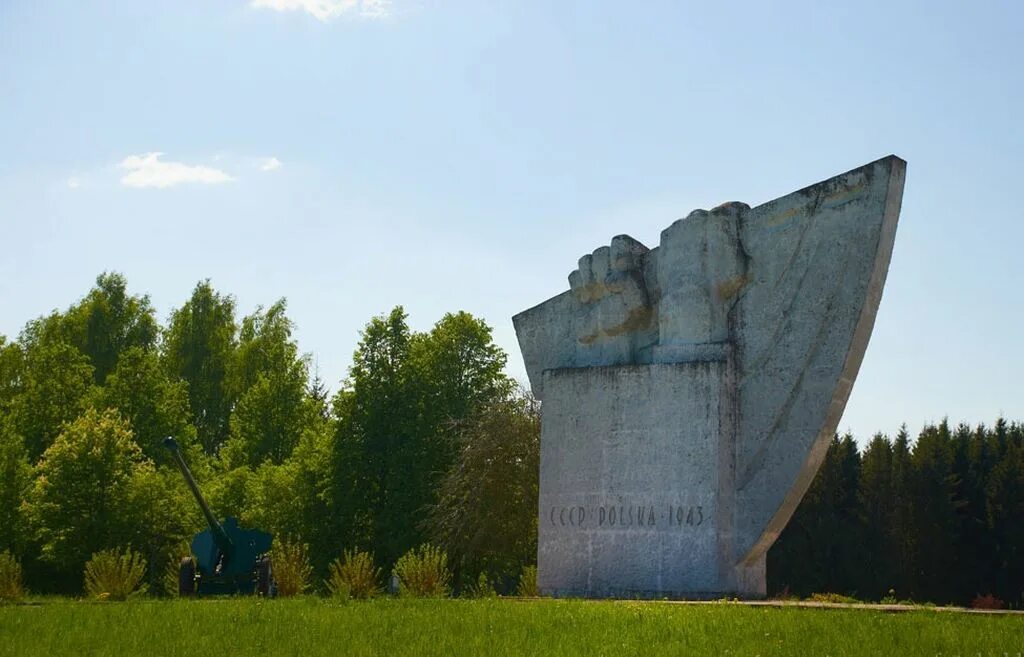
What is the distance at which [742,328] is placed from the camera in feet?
40.9

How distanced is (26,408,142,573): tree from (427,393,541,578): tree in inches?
336

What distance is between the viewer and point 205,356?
43562 millimetres

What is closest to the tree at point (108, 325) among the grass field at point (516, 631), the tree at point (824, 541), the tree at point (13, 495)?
the tree at point (13, 495)

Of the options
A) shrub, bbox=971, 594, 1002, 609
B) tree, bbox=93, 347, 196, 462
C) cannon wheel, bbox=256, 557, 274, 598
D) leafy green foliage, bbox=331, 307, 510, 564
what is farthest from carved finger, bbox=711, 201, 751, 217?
tree, bbox=93, 347, 196, 462

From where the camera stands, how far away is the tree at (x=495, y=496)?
86.4 feet

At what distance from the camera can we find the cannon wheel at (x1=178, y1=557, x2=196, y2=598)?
55.3 feet

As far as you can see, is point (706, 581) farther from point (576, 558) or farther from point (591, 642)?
point (591, 642)

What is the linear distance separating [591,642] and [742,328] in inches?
207

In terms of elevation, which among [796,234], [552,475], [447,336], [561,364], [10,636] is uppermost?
[447,336]

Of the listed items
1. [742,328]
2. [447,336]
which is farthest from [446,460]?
[742,328]

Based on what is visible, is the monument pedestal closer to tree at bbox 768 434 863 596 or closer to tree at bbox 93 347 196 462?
tree at bbox 768 434 863 596

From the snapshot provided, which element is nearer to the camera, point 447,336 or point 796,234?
point 796,234

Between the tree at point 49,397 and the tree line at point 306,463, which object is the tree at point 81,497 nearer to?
the tree line at point 306,463

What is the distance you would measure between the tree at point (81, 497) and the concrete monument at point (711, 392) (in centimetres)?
1897
